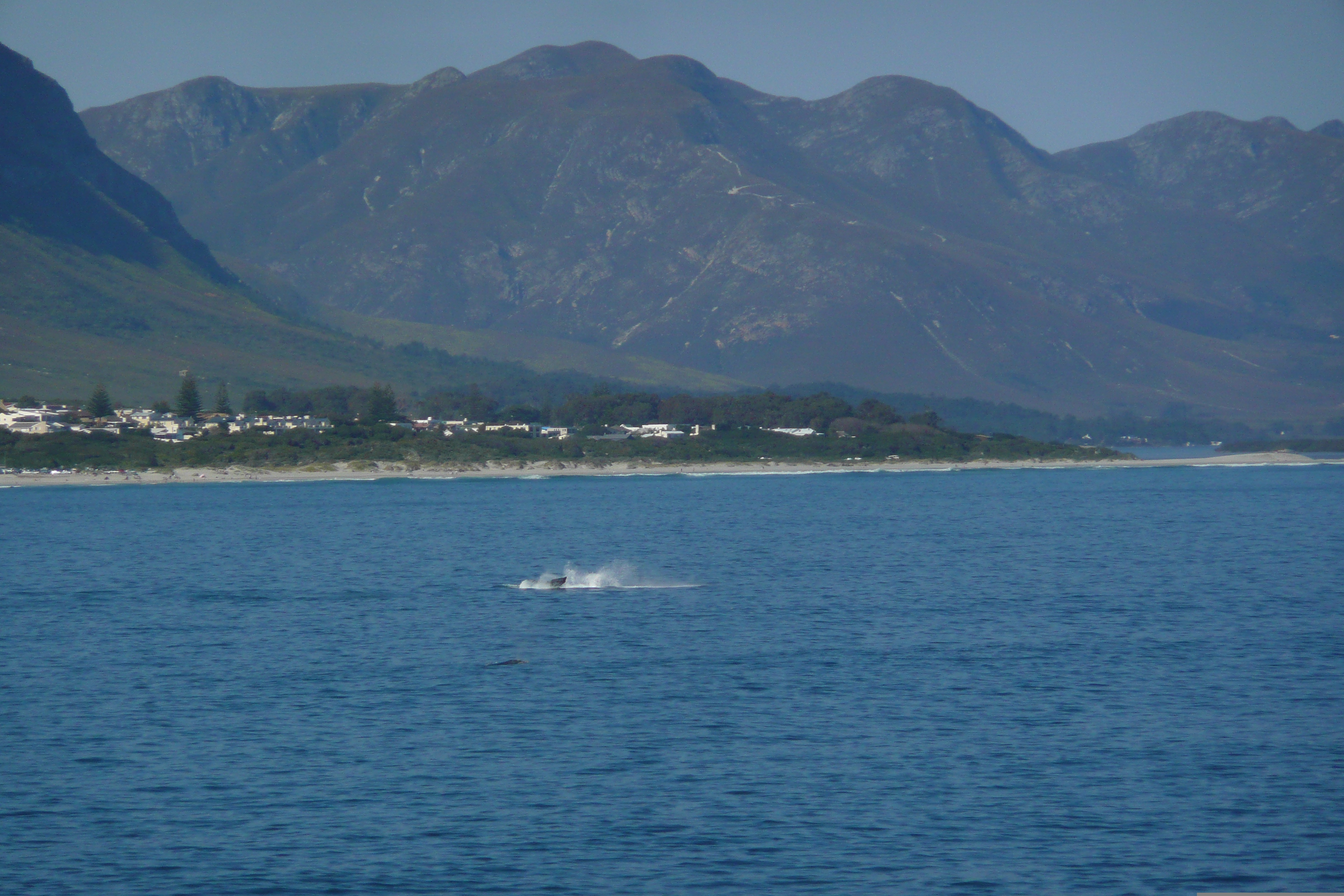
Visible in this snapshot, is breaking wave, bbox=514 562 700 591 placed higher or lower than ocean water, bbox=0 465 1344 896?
higher

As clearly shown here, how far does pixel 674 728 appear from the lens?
41.6 m

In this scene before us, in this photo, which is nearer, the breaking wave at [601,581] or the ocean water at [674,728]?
the ocean water at [674,728]

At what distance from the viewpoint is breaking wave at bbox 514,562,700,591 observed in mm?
76438

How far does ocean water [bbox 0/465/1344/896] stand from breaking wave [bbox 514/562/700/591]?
0.73m

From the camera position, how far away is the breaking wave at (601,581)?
76.4 metres

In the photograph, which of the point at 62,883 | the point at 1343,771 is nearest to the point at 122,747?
the point at 62,883

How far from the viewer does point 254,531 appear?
11794 centimetres

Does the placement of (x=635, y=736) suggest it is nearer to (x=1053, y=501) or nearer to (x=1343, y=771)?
(x=1343, y=771)

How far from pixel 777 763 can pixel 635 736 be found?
4.72 m

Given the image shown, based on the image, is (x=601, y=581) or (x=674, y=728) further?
(x=601, y=581)

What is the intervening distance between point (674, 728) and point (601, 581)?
1452 inches

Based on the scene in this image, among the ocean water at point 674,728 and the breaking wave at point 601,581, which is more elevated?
the breaking wave at point 601,581

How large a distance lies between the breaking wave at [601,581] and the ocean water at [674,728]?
2.39ft

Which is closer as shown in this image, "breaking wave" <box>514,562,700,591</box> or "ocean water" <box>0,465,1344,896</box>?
"ocean water" <box>0,465,1344,896</box>
